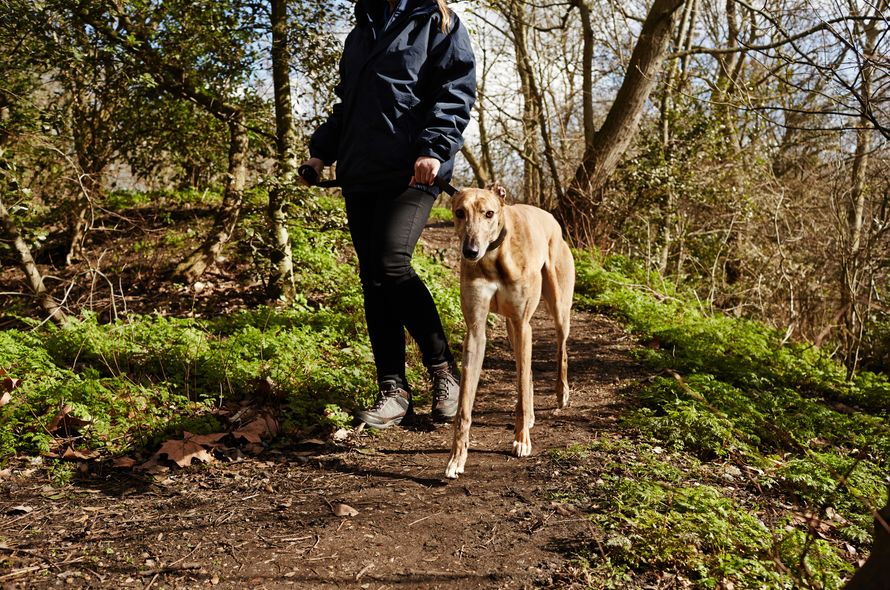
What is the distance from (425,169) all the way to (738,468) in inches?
97.8

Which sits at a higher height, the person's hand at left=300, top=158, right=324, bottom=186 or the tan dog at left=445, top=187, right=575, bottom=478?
the person's hand at left=300, top=158, right=324, bottom=186

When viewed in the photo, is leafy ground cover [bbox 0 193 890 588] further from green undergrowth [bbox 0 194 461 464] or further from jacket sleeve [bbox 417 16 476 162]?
jacket sleeve [bbox 417 16 476 162]

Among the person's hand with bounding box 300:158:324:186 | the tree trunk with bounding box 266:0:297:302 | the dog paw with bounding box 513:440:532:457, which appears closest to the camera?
the dog paw with bounding box 513:440:532:457

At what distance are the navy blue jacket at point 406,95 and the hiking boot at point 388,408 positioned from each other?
123 centimetres

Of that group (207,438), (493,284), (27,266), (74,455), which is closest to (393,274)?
(493,284)

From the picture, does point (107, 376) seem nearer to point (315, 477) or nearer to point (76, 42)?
point (315, 477)

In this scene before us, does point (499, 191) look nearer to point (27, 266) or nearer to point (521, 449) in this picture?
point (521, 449)

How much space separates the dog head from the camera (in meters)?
3.28

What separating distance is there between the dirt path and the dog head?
1.17 metres

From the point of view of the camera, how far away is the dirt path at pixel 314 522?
2.44m

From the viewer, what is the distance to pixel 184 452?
3.55m

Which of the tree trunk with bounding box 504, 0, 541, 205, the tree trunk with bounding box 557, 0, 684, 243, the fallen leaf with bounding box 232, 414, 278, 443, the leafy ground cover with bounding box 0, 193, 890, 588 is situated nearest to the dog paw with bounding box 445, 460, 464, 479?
the leafy ground cover with bounding box 0, 193, 890, 588

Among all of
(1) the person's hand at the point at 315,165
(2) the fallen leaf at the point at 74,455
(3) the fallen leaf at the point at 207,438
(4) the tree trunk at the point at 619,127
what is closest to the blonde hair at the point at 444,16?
(1) the person's hand at the point at 315,165

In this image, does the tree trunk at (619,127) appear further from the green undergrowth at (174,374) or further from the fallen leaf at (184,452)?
the fallen leaf at (184,452)
